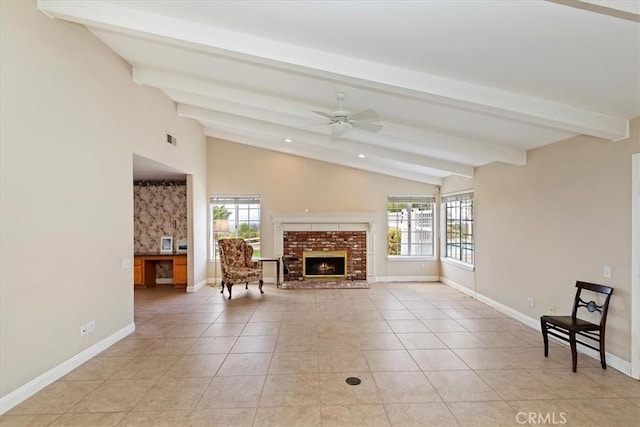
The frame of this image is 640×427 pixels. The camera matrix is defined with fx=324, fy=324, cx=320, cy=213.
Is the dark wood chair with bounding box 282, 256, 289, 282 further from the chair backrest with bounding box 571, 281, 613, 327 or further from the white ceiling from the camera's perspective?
the chair backrest with bounding box 571, 281, 613, 327

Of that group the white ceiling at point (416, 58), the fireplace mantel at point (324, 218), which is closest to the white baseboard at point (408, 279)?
the fireplace mantel at point (324, 218)

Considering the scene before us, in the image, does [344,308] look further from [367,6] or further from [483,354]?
[367,6]

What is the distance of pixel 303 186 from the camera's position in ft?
26.3

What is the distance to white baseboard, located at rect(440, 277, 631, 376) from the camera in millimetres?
3236

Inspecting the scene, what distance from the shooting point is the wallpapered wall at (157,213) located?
7539 mm

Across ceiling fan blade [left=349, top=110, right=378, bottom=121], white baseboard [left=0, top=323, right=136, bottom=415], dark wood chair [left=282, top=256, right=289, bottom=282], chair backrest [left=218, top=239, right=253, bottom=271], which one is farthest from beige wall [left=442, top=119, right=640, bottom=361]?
white baseboard [left=0, top=323, right=136, bottom=415]

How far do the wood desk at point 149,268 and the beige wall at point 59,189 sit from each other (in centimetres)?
276

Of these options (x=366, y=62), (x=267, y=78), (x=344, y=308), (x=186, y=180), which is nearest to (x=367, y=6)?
(x=366, y=62)

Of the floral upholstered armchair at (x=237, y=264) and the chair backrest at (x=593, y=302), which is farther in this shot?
the floral upholstered armchair at (x=237, y=264)

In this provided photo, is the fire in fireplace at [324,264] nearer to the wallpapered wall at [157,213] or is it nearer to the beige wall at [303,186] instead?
the beige wall at [303,186]

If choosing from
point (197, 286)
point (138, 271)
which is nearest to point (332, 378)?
point (197, 286)

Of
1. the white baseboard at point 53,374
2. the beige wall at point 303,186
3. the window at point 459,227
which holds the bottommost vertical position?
the white baseboard at point 53,374

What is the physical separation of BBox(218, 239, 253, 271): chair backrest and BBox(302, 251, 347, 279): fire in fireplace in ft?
4.57

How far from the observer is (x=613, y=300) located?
333 cm
